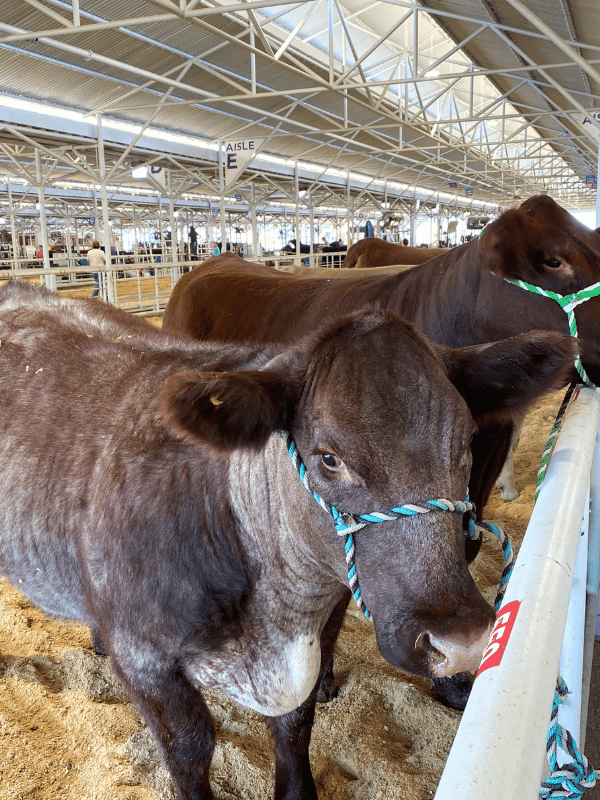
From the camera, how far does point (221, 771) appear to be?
7.24 feet

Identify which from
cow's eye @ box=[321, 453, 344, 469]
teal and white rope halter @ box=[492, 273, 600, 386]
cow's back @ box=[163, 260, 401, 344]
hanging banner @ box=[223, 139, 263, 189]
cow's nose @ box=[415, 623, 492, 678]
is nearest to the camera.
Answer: cow's nose @ box=[415, 623, 492, 678]

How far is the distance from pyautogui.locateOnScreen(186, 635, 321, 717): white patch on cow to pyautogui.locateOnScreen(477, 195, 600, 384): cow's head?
1421 millimetres

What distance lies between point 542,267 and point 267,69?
473 inches

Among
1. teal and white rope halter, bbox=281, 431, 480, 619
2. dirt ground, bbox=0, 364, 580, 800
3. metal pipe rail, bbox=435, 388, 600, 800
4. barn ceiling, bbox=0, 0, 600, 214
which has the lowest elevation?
dirt ground, bbox=0, 364, 580, 800

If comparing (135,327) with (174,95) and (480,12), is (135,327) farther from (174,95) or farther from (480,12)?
(174,95)

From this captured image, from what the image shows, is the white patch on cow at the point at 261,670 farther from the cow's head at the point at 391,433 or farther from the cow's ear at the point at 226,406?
the cow's ear at the point at 226,406

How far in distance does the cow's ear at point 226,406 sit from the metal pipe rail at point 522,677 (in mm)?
635

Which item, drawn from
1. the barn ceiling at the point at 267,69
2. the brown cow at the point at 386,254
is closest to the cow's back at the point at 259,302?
the barn ceiling at the point at 267,69

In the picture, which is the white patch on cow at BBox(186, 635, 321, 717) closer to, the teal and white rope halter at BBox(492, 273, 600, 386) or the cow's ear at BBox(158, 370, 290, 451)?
the cow's ear at BBox(158, 370, 290, 451)

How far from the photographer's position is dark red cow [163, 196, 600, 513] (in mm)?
2338

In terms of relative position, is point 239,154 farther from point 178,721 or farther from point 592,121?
point 178,721

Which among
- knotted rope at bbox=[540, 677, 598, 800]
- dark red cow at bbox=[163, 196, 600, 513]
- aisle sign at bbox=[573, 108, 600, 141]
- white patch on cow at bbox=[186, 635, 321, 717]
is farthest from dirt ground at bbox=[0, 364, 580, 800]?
aisle sign at bbox=[573, 108, 600, 141]

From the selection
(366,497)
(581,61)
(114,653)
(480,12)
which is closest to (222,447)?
(366,497)

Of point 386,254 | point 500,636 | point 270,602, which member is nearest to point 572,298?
point 270,602
